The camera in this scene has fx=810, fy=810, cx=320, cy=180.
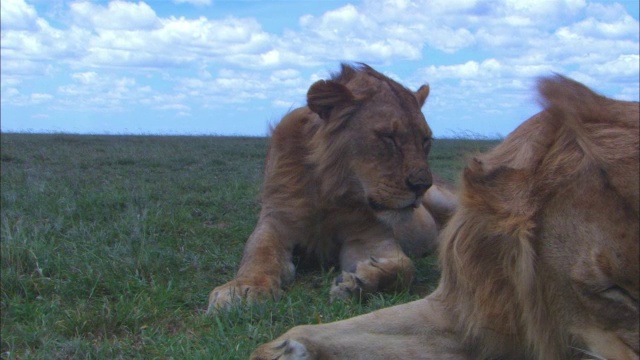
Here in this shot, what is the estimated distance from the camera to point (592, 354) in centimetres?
176

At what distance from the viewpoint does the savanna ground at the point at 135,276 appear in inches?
104

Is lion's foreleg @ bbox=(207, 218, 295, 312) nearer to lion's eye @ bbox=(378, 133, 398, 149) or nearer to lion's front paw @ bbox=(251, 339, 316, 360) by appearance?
lion's eye @ bbox=(378, 133, 398, 149)

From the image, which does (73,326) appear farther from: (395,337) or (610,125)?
(610,125)

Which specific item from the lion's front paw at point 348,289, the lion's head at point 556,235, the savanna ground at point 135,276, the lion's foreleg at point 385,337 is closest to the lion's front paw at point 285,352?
the lion's foreleg at point 385,337

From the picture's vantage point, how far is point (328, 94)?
3619 mm

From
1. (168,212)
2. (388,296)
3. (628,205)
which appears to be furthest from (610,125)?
(168,212)

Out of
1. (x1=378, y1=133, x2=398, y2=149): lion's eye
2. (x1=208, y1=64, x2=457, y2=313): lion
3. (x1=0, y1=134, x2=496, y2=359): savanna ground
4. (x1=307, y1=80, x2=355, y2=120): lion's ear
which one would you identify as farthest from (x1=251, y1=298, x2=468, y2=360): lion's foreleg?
(x1=307, y1=80, x2=355, y2=120): lion's ear

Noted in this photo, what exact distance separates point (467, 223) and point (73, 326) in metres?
1.53

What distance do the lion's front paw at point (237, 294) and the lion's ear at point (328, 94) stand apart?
35.9 inches

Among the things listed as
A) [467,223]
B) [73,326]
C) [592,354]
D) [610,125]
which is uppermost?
[610,125]

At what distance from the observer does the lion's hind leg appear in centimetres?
309

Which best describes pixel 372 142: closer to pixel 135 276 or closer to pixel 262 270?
pixel 262 270

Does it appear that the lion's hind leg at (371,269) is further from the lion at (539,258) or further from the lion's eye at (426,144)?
the lion at (539,258)

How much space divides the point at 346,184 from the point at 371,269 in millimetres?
518
